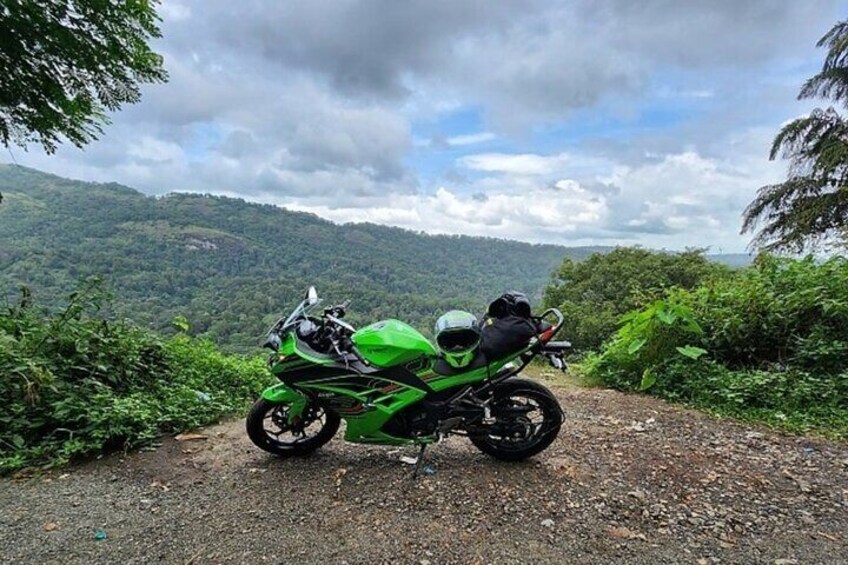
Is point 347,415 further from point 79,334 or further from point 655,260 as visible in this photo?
point 655,260

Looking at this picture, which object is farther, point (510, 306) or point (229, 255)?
point (229, 255)

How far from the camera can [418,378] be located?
334 cm

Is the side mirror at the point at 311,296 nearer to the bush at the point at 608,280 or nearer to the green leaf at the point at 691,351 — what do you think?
the green leaf at the point at 691,351

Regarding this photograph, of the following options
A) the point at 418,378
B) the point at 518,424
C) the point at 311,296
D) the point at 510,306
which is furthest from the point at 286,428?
the point at 510,306

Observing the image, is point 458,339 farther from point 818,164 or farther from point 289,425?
point 818,164

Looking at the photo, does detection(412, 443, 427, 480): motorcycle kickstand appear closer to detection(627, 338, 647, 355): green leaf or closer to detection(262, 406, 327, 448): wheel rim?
detection(262, 406, 327, 448): wheel rim

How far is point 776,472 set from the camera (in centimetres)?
336

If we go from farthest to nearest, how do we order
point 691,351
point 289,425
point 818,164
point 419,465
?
1. point 818,164
2. point 691,351
3. point 289,425
4. point 419,465

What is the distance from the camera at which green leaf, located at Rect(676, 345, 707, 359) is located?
528 centimetres

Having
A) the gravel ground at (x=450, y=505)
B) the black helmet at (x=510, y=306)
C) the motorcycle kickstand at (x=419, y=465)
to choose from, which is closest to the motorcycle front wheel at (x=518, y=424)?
the gravel ground at (x=450, y=505)

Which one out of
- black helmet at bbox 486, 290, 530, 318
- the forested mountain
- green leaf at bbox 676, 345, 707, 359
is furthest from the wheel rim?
the forested mountain

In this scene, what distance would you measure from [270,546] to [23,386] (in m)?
2.96

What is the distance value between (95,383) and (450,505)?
139 inches

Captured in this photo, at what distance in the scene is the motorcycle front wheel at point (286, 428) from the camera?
3.61 metres
